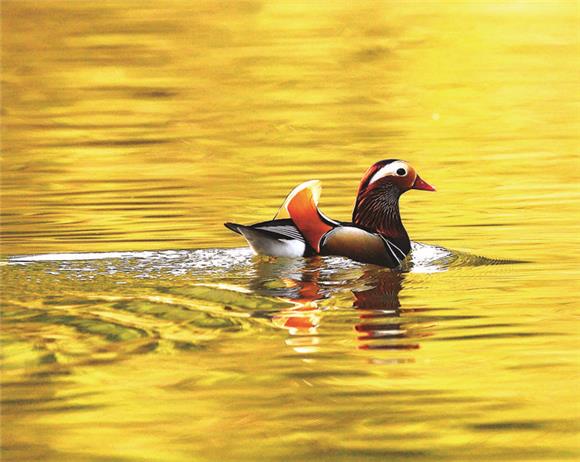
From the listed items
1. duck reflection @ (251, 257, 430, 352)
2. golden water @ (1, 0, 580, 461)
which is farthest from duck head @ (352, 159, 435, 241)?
duck reflection @ (251, 257, 430, 352)

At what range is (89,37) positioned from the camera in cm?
3238

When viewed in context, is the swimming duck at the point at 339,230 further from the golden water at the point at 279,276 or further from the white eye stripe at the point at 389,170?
the golden water at the point at 279,276

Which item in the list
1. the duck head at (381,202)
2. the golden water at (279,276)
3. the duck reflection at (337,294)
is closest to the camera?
the golden water at (279,276)

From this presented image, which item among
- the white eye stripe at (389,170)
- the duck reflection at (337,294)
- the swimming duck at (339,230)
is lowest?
the duck reflection at (337,294)

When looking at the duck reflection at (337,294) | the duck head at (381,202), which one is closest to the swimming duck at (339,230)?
the duck head at (381,202)

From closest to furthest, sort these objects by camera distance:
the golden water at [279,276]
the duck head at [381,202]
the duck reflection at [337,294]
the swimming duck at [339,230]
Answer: the golden water at [279,276] → the duck reflection at [337,294] → the swimming duck at [339,230] → the duck head at [381,202]

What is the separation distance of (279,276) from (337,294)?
615 millimetres

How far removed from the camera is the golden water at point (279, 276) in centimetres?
751

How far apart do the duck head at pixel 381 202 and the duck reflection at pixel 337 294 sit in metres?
0.52

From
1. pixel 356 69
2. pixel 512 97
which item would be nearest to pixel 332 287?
pixel 512 97

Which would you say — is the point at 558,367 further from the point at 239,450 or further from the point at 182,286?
the point at 182,286

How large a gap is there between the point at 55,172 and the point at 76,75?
10.3 metres

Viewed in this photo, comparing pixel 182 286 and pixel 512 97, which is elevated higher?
pixel 512 97

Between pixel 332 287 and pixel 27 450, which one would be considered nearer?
pixel 27 450
